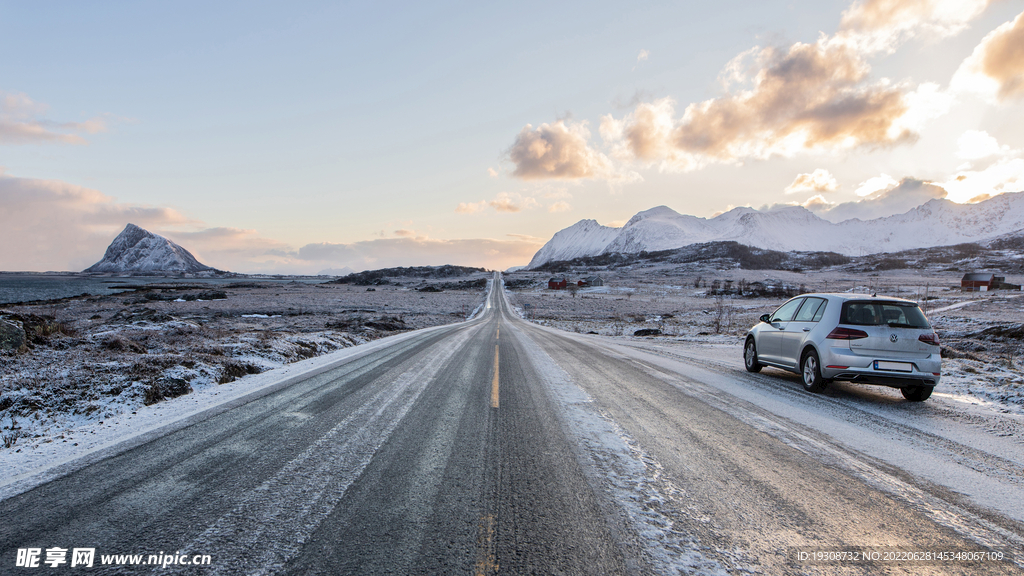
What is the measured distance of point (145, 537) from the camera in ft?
9.62

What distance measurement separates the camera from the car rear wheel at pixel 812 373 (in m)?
7.96

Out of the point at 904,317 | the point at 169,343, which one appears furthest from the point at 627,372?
the point at 169,343

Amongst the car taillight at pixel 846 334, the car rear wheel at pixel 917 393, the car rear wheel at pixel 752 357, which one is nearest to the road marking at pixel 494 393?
the car taillight at pixel 846 334

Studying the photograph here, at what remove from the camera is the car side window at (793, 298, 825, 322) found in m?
8.48

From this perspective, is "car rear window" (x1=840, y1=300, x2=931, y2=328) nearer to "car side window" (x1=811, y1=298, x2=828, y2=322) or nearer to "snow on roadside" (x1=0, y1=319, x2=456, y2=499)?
"car side window" (x1=811, y1=298, x2=828, y2=322)

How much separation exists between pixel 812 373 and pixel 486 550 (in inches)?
311

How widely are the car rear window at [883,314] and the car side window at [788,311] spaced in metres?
1.41

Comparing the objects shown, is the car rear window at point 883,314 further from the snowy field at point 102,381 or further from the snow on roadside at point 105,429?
the snowy field at point 102,381

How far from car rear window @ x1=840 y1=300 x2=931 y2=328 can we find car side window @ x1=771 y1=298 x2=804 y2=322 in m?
1.41

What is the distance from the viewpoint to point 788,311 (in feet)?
31.7

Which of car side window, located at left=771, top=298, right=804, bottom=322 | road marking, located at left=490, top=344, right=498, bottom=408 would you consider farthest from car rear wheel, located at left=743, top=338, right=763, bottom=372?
road marking, located at left=490, top=344, right=498, bottom=408

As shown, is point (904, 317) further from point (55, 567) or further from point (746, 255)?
point (746, 255)

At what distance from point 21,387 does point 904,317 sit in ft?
45.5

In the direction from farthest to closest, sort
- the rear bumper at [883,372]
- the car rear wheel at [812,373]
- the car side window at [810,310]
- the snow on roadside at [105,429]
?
the car side window at [810,310], the car rear wheel at [812,373], the rear bumper at [883,372], the snow on roadside at [105,429]
